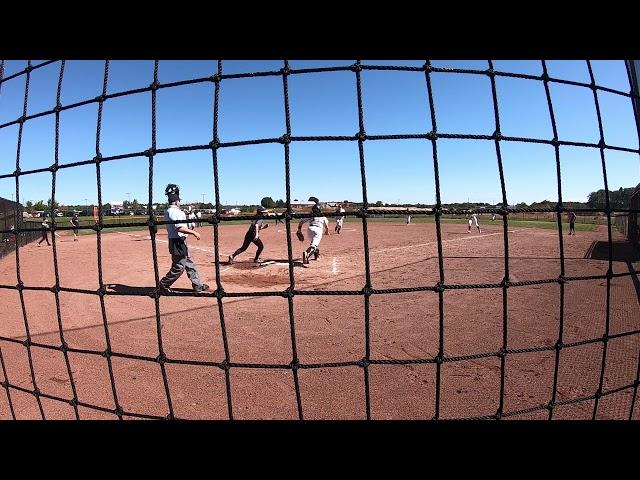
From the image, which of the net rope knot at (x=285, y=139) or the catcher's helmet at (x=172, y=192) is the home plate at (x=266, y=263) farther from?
the net rope knot at (x=285, y=139)

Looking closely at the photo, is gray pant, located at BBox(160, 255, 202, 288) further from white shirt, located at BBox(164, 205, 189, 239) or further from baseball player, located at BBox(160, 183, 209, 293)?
white shirt, located at BBox(164, 205, 189, 239)

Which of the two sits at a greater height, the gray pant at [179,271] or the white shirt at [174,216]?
the white shirt at [174,216]

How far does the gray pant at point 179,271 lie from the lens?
5.56 m

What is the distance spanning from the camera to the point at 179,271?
18.3ft

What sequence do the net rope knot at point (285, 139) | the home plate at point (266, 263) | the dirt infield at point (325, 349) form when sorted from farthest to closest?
the home plate at point (266, 263) < the dirt infield at point (325, 349) < the net rope knot at point (285, 139)

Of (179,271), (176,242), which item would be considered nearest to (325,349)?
(179,271)

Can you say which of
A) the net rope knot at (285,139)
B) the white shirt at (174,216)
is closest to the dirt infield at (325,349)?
the white shirt at (174,216)

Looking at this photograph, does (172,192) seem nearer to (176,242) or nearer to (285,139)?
(176,242)

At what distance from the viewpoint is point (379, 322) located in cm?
446

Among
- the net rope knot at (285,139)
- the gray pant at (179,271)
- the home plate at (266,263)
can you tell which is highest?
the net rope knot at (285,139)

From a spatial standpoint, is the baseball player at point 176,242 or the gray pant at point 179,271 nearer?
the baseball player at point 176,242
